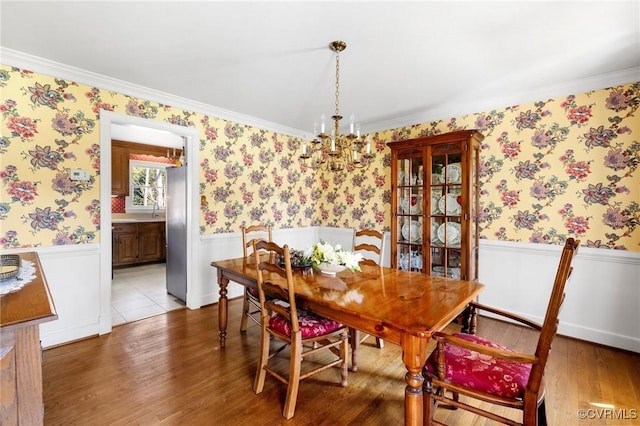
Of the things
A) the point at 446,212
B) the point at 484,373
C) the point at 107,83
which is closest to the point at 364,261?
the point at 446,212

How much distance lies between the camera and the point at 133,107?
297 cm

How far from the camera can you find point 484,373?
1377 millimetres

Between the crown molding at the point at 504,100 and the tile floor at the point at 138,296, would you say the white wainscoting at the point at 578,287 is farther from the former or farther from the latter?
the tile floor at the point at 138,296

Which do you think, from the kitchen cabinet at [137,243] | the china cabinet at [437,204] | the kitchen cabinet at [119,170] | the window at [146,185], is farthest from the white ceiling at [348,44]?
the window at [146,185]

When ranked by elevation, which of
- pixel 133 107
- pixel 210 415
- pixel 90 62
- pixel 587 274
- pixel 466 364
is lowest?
pixel 210 415

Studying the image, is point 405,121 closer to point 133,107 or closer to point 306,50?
point 306,50

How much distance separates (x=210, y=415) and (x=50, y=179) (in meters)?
2.36

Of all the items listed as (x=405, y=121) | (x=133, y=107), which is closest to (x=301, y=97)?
(x=405, y=121)

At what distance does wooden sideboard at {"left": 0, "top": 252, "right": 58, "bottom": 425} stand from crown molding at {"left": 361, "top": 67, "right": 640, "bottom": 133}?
12.2 feet

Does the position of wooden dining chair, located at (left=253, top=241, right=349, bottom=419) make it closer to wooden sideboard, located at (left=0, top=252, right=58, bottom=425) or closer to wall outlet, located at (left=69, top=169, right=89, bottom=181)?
wooden sideboard, located at (left=0, top=252, right=58, bottom=425)

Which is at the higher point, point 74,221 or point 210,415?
point 74,221

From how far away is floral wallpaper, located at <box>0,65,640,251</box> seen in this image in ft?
7.96

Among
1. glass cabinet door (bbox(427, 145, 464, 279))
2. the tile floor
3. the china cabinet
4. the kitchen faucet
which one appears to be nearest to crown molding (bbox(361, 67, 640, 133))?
the china cabinet

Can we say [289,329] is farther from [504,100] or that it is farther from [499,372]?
[504,100]
